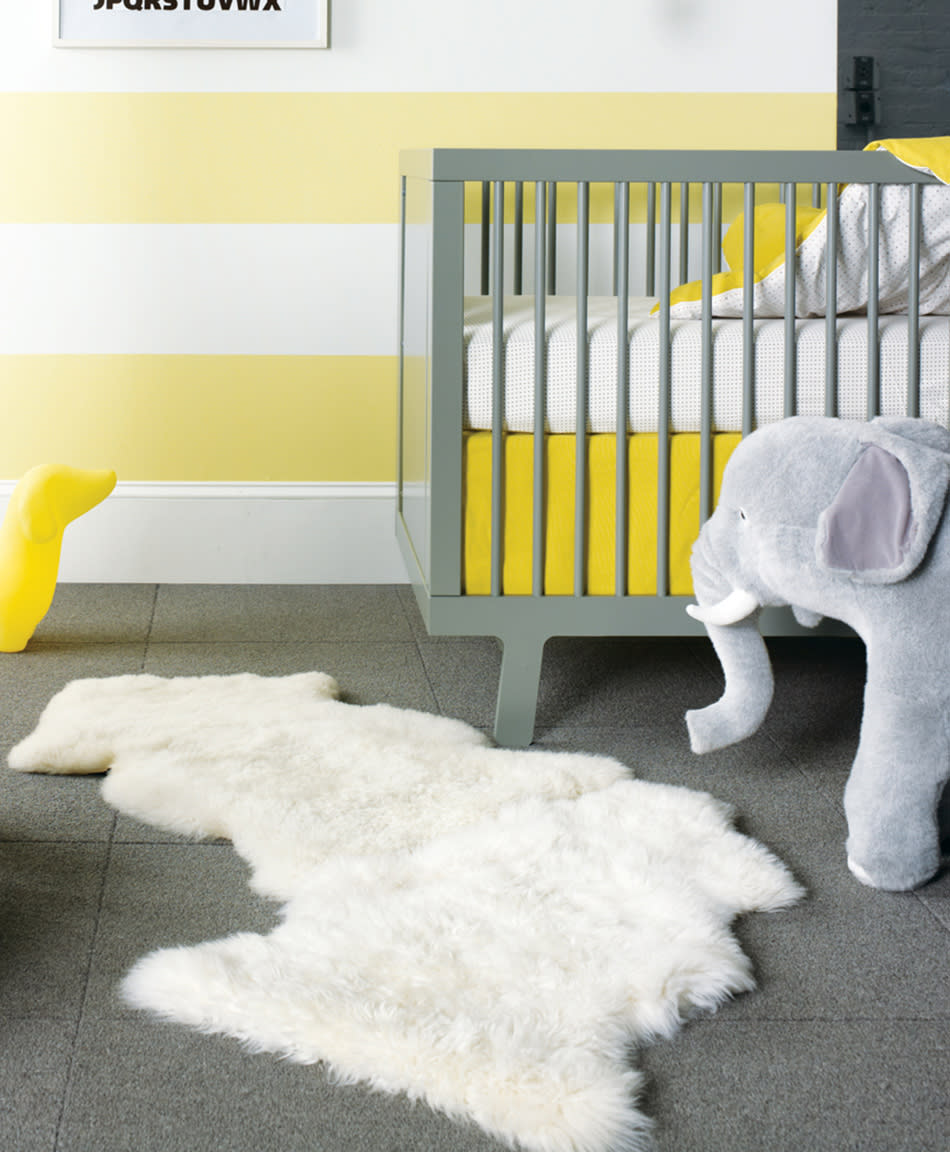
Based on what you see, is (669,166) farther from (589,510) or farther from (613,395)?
(589,510)

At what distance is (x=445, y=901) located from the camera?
3.35ft

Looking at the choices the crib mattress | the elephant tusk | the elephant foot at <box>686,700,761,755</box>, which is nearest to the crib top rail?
the crib mattress

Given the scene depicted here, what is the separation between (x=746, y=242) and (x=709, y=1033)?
95 centimetres

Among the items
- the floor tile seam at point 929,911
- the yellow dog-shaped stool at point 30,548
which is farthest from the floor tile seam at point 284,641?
the floor tile seam at point 929,911

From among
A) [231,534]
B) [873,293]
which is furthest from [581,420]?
[231,534]

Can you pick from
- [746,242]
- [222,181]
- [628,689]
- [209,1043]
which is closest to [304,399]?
[222,181]

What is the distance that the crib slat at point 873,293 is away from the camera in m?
1.44

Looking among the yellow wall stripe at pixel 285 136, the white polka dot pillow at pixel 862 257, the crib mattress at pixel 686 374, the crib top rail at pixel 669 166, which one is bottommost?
the crib mattress at pixel 686 374

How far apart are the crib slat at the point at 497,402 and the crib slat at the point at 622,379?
0.14 metres

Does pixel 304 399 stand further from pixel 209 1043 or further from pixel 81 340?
pixel 209 1043

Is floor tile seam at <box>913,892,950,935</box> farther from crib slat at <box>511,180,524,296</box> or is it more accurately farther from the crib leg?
crib slat at <box>511,180,524,296</box>

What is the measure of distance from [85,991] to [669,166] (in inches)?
42.3

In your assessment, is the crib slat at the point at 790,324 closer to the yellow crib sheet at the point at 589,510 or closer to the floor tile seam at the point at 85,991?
the yellow crib sheet at the point at 589,510

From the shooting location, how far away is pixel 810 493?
1106mm
